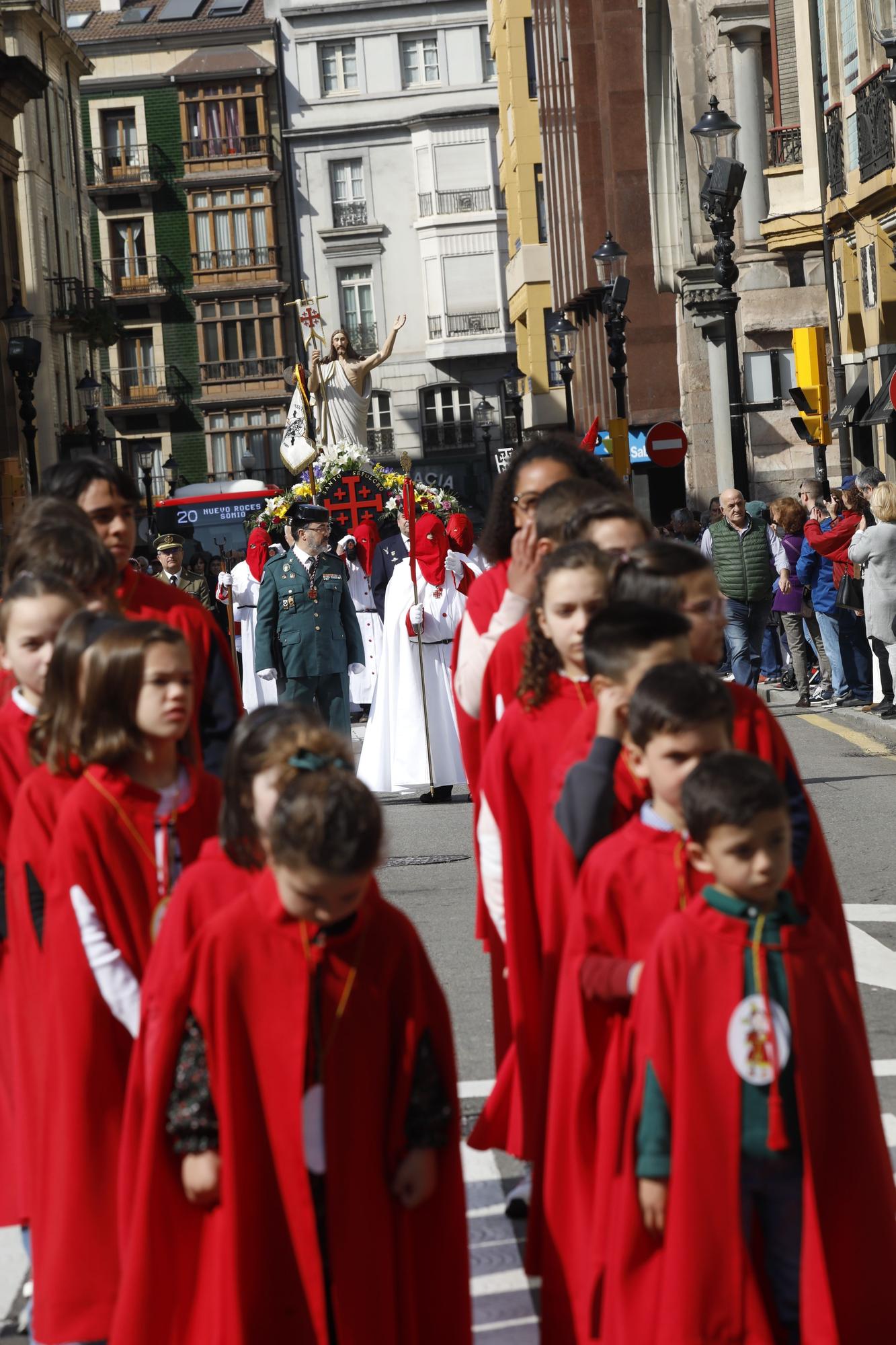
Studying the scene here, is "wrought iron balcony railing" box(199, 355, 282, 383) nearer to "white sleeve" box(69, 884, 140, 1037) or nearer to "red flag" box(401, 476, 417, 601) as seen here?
"red flag" box(401, 476, 417, 601)

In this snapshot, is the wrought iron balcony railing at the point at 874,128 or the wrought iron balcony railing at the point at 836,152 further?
the wrought iron balcony railing at the point at 836,152

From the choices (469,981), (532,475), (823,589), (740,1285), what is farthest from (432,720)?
(740,1285)

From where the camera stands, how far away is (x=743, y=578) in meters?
17.8

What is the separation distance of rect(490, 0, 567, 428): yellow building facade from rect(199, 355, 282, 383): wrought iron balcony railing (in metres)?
14.0

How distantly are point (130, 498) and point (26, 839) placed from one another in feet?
4.43

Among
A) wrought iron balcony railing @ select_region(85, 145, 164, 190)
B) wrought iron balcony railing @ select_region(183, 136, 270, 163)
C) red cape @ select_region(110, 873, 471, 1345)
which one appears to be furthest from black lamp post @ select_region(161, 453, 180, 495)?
red cape @ select_region(110, 873, 471, 1345)

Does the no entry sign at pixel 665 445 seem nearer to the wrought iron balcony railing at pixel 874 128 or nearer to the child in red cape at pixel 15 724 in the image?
the wrought iron balcony railing at pixel 874 128

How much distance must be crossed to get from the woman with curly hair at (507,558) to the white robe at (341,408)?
21209 millimetres

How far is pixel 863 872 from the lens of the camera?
10648 mm

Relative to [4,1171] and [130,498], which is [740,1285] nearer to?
[4,1171]

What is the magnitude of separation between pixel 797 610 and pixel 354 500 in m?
4.15

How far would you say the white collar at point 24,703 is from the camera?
4.93 metres

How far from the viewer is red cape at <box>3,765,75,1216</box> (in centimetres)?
447

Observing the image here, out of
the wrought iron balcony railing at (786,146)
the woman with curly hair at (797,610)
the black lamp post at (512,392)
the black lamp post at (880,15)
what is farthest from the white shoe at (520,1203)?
the black lamp post at (512,392)
